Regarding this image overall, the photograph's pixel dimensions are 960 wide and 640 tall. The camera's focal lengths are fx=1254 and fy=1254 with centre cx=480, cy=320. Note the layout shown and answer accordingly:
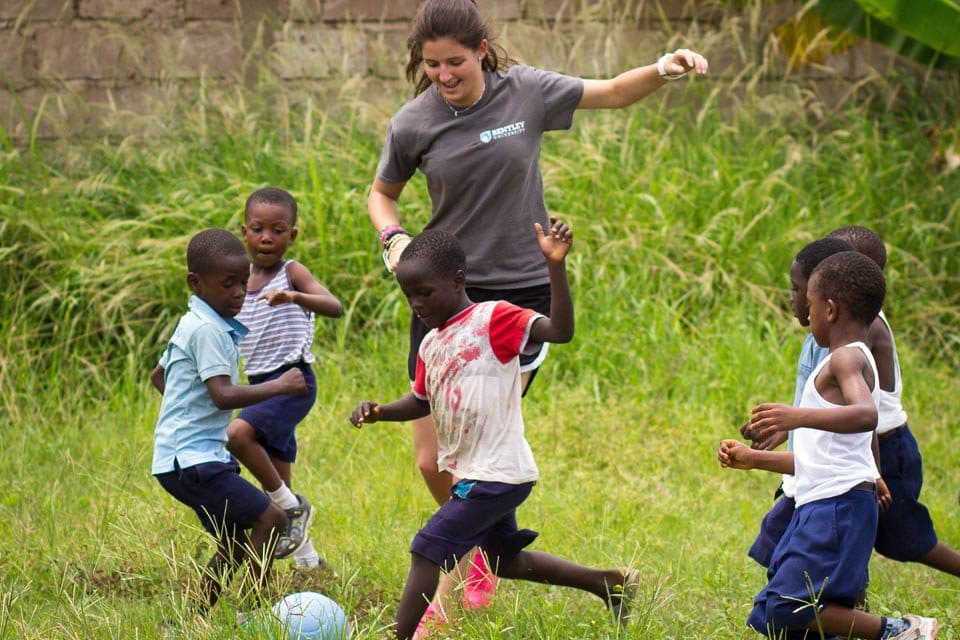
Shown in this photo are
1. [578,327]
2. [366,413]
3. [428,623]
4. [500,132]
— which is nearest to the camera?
[428,623]

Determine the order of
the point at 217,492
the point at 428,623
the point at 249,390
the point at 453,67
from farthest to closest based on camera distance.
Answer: the point at 453,67
the point at 217,492
the point at 249,390
the point at 428,623

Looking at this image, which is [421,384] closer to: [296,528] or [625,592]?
[625,592]

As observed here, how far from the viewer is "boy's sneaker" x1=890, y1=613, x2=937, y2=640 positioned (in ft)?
11.6

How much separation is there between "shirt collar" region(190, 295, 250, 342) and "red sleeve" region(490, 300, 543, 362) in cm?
93

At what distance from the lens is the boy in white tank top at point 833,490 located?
11.2 ft

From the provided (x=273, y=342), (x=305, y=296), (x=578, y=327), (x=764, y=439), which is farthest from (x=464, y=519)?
(x=578, y=327)

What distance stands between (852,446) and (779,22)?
6037 millimetres

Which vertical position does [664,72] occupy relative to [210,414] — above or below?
above

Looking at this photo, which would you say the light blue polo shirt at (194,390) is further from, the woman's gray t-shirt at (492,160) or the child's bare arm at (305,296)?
the woman's gray t-shirt at (492,160)

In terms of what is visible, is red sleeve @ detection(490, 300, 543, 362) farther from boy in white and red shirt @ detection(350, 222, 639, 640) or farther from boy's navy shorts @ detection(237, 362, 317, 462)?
boy's navy shorts @ detection(237, 362, 317, 462)

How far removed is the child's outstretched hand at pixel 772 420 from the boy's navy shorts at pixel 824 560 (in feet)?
1.33

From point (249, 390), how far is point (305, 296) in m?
0.63

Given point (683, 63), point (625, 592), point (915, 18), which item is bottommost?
point (625, 592)

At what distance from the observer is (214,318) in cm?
411
